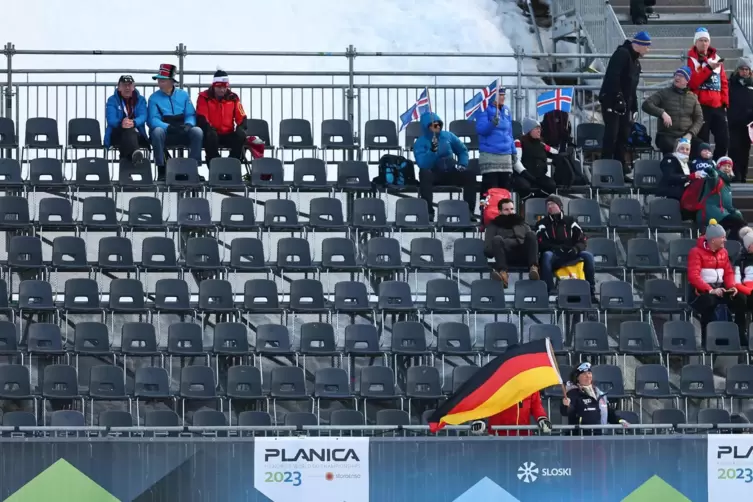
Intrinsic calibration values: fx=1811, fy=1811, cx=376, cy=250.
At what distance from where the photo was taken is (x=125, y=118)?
23188 millimetres

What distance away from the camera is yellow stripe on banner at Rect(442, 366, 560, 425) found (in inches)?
699

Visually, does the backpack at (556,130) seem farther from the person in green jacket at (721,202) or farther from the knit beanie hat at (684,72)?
the person in green jacket at (721,202)

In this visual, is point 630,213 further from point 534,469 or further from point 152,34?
point 152,34

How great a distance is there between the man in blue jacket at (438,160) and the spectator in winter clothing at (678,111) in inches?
107

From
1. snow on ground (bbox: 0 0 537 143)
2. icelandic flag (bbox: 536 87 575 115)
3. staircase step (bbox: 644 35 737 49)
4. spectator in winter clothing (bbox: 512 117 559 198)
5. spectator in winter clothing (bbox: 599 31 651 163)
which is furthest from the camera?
snow on ground (bbox: 0 0 537 143)

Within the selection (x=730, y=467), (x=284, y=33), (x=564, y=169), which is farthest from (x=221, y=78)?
(x=730, y=467)

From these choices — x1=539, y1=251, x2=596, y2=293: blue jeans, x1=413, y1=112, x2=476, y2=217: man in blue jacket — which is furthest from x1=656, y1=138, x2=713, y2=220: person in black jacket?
x1=413, y1=112, x2=476, y2=217: man in blue jacket

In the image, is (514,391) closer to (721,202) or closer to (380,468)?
(380,468)

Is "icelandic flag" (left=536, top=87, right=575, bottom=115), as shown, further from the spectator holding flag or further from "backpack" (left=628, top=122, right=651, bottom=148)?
the spectator holding flag

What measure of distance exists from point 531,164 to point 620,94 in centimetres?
161

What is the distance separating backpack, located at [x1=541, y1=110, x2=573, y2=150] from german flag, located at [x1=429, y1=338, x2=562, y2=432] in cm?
655

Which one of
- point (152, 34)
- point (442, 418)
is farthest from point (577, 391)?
point (152, 34)

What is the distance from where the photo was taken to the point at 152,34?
3225cm

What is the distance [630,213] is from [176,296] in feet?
20.0
